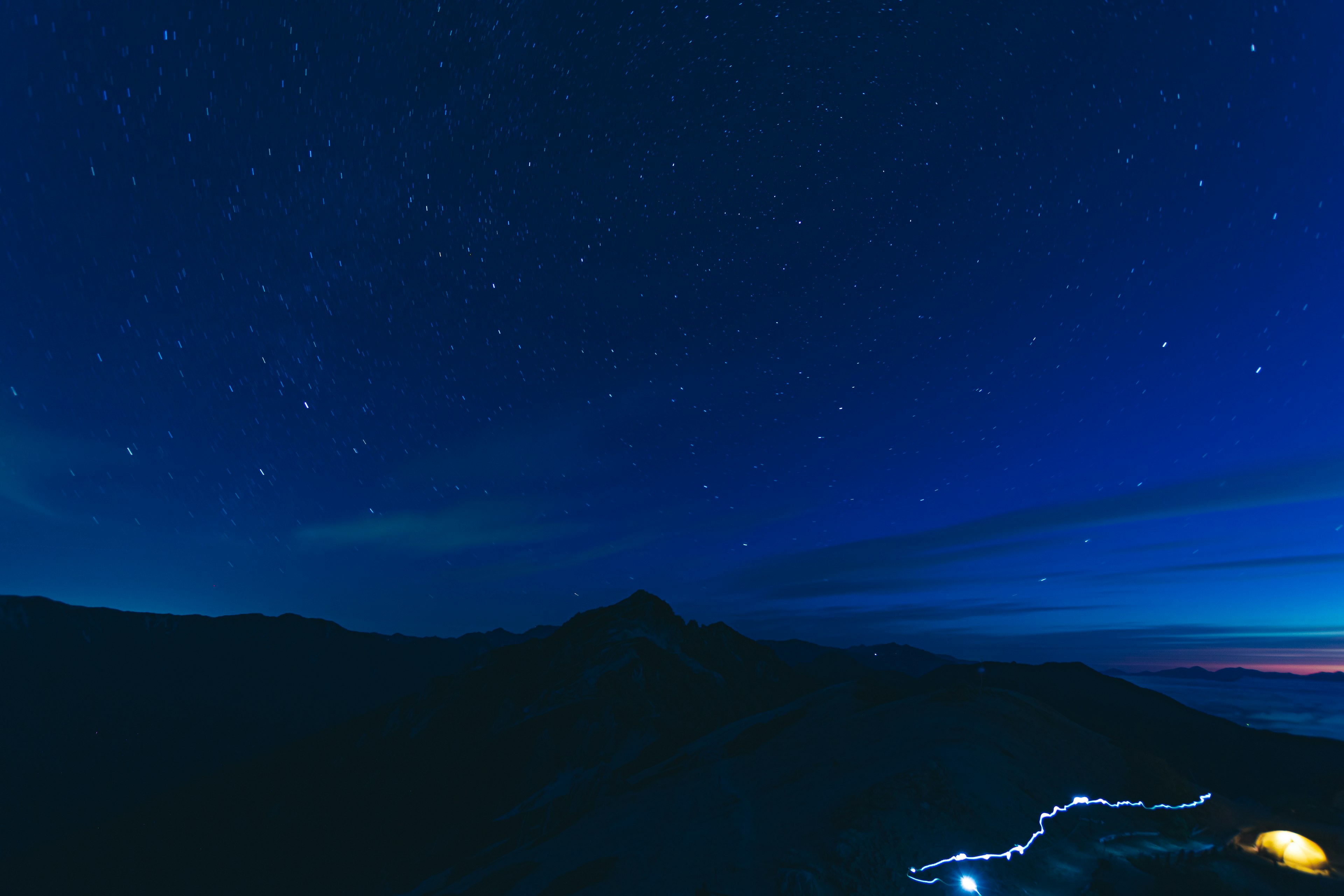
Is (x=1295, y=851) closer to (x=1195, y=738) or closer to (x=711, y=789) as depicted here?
(x=711, y=789)

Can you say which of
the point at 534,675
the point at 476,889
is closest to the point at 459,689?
the point at 534,675

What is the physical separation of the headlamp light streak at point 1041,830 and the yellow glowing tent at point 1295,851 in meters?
6.46

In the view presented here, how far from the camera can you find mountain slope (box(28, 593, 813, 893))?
349 ft

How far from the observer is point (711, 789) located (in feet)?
165

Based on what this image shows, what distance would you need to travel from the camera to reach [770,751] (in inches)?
2210

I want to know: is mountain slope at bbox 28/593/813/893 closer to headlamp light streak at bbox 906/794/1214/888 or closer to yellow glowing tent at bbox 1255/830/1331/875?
headlamp light streak at bbox 906/794/1214/888

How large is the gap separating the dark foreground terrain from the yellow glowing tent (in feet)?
3.04

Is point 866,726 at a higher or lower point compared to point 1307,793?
higher

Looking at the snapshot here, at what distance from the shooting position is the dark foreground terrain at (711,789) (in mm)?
30609

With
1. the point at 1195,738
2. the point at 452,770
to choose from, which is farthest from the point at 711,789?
the point at 452,770

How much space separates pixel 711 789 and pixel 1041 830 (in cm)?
2561

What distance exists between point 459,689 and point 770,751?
4581 inches

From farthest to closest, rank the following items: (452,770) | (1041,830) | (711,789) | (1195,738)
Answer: (452,770) → (1195,738) → (711,789) → (1041,830)

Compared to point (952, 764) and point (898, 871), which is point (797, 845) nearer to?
point (898, 871)
